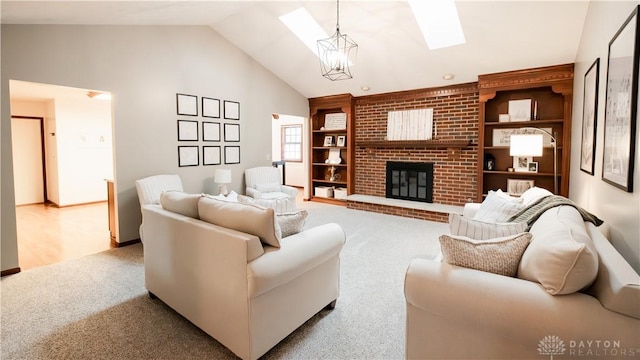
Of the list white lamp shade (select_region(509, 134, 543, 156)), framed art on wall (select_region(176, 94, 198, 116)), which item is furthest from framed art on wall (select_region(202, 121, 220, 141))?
white lamp shade (select_region(509, 134, 543, 156))

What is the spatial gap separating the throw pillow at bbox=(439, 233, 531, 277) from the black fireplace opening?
4428 millimetres

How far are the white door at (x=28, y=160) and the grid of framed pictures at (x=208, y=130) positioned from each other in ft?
14.6

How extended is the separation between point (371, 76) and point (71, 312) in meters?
5.27

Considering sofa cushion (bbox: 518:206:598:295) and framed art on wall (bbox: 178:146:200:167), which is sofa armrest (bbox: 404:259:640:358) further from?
A: framed art on wall (bbox: 178:146:200:167)

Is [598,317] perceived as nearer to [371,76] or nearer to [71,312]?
[71,312]

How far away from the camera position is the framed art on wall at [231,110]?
210 inches

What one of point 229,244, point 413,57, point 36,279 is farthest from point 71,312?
point 413,57

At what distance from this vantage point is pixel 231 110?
541cm

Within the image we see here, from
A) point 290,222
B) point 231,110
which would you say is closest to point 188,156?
point 231,110

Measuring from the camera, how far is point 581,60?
364 centimetres

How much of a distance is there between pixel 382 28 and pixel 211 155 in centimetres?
334

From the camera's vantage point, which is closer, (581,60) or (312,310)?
(312,310)

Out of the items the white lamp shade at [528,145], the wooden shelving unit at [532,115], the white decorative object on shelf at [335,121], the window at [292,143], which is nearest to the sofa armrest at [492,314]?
the white lamp shade at [528,145]

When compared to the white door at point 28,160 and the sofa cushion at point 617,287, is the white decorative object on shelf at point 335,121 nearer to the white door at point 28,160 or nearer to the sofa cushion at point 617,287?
the sofa cushion at point 617,287
